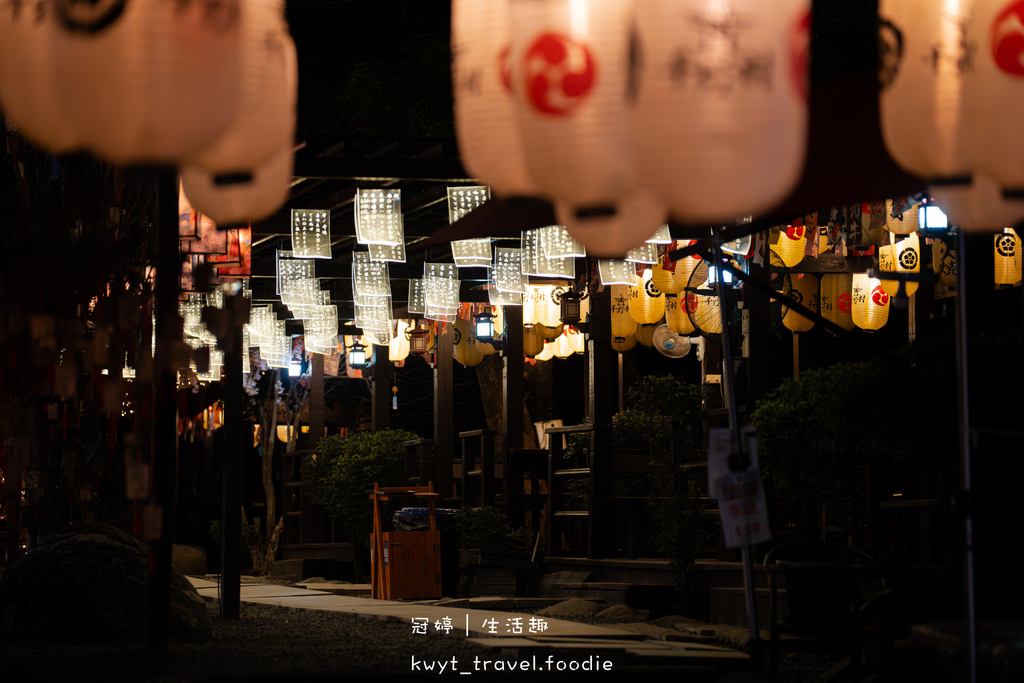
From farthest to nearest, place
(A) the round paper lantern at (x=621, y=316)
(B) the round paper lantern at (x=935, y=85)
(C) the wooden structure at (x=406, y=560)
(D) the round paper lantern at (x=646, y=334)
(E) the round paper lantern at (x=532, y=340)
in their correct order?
(E) the round paper lantern at (x=532, y=340), (D) the round paper lantern at (x=646, y=334), (A) the round paper lantern at (x=621, y=316), (C) the wooden structure at (x=406, y=560), (B) the round paper lantern at (x=935, y=85)

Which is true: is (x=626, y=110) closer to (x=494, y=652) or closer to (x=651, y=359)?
(x=494, y=652)

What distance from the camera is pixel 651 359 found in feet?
68.5

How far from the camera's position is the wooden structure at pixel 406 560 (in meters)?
13.1

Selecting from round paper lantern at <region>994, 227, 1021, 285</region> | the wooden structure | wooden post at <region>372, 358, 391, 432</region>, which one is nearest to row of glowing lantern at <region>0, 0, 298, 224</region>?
the wooden structure

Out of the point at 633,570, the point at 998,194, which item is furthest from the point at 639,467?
the point at 998,194

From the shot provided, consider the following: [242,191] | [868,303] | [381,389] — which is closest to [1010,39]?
[242,191]

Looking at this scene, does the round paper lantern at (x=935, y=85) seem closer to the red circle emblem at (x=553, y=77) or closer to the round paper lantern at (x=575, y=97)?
the round paper lantern at (x=575, y=97)

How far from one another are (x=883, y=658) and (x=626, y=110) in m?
3.59

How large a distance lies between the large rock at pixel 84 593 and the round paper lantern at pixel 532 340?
31.8 ft

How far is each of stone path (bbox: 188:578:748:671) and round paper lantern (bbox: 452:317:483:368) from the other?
5.36 meters

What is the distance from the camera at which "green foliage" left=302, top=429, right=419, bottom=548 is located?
1664 cm

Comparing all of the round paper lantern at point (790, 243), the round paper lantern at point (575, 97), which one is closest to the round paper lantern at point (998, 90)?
the round paper lantern at point (575, 97)

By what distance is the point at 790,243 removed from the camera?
1235 centimetres

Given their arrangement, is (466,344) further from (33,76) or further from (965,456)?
(33,76)
